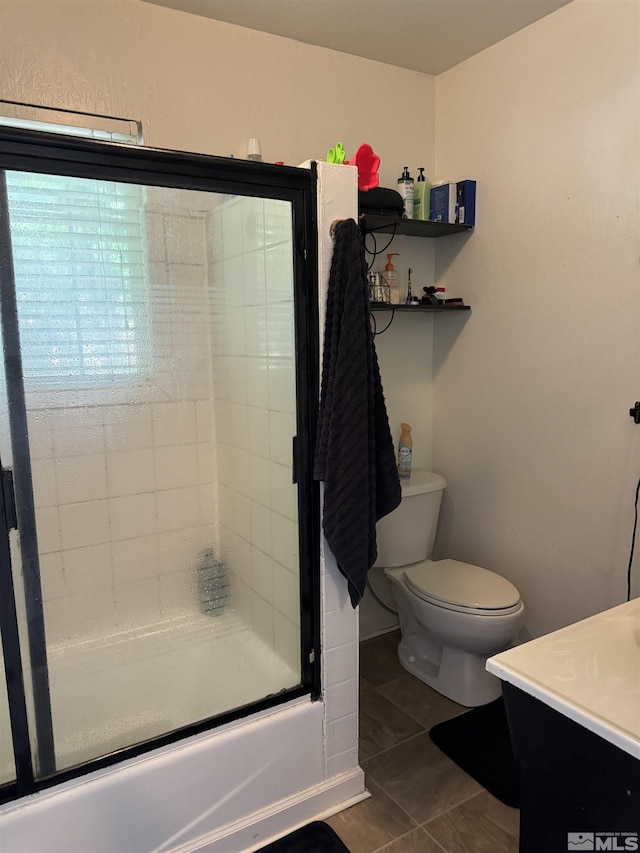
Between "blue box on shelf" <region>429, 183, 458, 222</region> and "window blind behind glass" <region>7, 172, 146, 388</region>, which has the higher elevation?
"blue box on shelf" <region>429, 183, 458, 222</region>

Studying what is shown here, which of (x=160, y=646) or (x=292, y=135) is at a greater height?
(x=292, y=135)

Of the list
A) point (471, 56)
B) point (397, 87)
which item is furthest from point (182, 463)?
point (471, 56)

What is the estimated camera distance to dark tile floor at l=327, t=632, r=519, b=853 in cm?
171

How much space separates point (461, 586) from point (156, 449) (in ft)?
4.21

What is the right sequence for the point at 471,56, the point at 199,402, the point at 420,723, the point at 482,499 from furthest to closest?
the point at 482,499 → the point at 471,56 → the point at 420,723 → the point at 199,402

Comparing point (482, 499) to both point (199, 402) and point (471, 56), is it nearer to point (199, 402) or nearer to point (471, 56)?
point (199, 402)

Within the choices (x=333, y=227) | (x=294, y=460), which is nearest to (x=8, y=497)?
(x=294, y=460)

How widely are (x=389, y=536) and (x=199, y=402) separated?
1142mm

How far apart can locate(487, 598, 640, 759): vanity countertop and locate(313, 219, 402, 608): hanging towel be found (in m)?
0.62

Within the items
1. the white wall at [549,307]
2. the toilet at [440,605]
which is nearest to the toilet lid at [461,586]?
the toilet at [440,605]

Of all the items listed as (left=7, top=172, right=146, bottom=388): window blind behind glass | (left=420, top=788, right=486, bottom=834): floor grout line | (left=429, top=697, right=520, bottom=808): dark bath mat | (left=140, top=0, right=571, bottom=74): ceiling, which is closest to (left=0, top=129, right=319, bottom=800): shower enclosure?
(left=7, top=172, right=146, bottom=388): window blind behind glass

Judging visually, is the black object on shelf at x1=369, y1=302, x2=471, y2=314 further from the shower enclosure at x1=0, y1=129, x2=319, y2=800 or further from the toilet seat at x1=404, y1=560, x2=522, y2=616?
the toilet seat at x1=404, y1=560, x2=522, y2=616

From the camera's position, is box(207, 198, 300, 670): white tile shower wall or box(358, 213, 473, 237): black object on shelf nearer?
box(207, 198, 300, 670): white tile shower wall

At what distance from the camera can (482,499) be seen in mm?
2582
